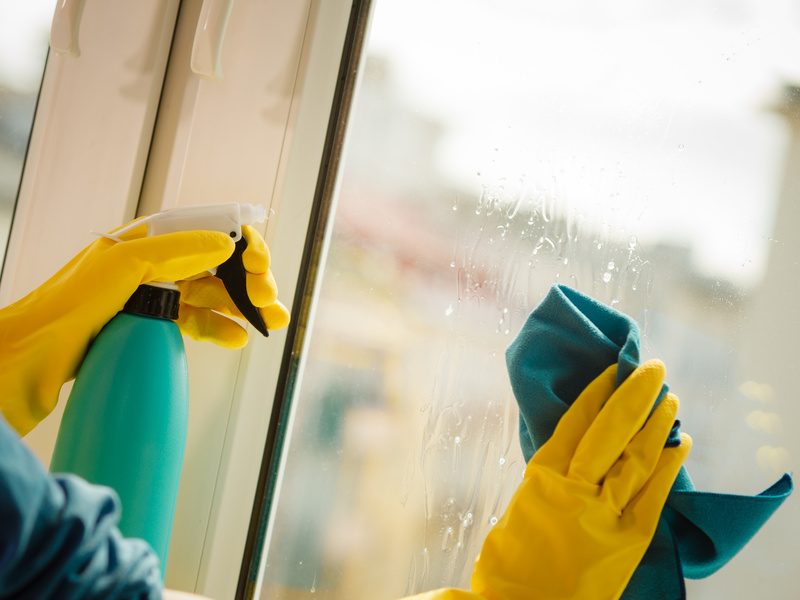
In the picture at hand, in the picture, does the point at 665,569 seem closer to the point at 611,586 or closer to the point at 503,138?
the point at 611,586

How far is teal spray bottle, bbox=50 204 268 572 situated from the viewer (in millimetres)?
661

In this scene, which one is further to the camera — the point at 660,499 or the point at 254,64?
the point at 254,64

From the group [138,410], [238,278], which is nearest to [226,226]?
[238,278]

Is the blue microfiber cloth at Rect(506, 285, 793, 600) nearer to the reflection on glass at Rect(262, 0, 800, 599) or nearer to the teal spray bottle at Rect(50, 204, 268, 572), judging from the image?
the reflection on glass at Rect(262, 0, 800, 599)

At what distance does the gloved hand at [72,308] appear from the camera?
647 mm

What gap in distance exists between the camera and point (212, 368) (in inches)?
35.8

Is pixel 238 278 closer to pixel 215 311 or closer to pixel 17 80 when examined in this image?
pixel 215 311

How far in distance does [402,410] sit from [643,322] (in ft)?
0.90

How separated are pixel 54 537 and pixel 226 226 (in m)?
0.40

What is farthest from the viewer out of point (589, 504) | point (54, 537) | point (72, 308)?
point (72, 308)

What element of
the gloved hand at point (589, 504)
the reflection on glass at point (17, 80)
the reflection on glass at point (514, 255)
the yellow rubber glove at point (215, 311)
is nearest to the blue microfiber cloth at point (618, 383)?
the gloved hand at point (589, 504)

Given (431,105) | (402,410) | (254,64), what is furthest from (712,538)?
(254,64)

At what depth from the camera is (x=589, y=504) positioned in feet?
1.79

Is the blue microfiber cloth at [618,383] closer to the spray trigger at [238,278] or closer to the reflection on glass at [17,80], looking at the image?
the spray trigger at [238,278]
